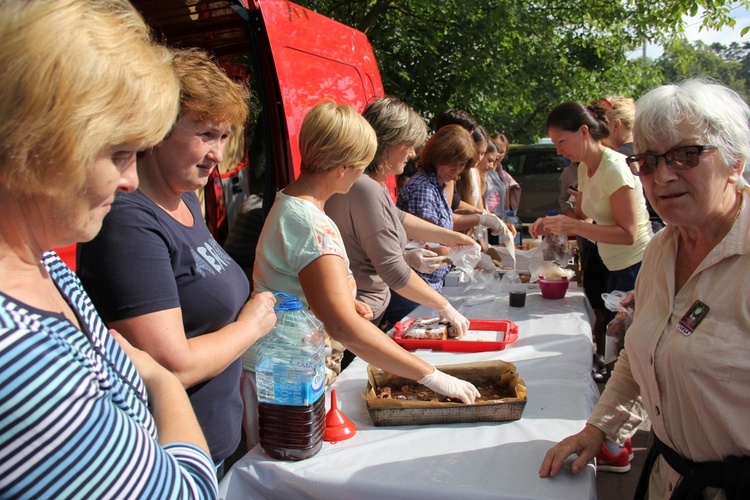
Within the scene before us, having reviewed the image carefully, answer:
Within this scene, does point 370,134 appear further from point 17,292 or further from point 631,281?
point 631,281

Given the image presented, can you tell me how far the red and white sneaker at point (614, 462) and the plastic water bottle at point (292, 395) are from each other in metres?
2.04

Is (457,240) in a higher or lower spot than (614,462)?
higher

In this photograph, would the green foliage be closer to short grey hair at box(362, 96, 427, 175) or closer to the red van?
the red van

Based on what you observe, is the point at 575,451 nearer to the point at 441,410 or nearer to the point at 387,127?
the point at 441,410

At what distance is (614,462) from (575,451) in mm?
1825

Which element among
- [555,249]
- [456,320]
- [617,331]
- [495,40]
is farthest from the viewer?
[495,40]

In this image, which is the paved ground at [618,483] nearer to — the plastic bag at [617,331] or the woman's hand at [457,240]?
the plastic bag at [617,331]

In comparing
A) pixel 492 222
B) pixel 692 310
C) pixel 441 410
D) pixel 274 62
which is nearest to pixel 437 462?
pixel 441 410

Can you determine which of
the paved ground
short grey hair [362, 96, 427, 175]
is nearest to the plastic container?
the paved ground

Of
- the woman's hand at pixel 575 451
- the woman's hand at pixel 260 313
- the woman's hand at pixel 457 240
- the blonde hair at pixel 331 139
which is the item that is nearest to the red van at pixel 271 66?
the blonde hair at pixel 331 139

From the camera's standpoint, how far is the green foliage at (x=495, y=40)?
7.56m

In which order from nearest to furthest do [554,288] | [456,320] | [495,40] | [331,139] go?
[331,139], [456,320], [554,288], [495,40]

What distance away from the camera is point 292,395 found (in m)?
1.57

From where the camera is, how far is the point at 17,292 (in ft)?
2.46
